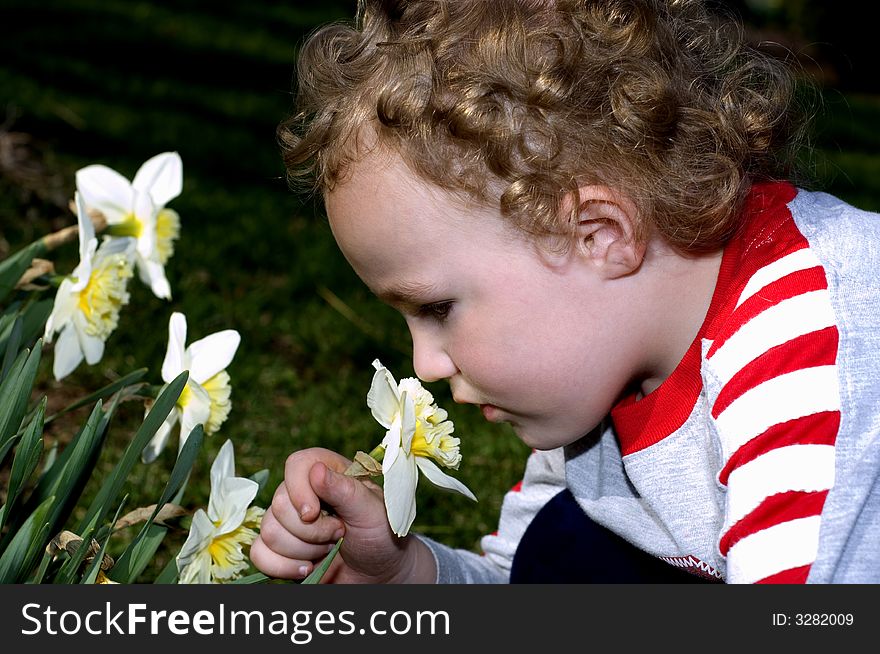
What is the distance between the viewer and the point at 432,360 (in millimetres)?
1450

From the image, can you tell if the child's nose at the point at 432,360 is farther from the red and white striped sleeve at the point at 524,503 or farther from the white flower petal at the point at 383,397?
the red and white striped sleeve at the point at 524,503

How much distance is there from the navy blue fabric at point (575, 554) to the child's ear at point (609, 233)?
553mm

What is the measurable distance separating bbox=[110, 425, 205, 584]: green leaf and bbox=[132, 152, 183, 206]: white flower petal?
22.3 inches

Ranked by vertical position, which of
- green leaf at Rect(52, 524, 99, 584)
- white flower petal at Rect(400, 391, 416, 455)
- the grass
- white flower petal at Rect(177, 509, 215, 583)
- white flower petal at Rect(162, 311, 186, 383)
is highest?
A: the grass

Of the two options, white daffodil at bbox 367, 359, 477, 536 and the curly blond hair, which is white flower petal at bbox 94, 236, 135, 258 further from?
white daffodil at bbox 367, 359, 477, 536

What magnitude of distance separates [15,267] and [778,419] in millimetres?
1116

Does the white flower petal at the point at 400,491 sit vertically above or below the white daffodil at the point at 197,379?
below

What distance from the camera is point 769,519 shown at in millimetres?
1153

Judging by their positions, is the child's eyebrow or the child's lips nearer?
the child's eyebrow

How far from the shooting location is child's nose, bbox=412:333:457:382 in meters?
1.44

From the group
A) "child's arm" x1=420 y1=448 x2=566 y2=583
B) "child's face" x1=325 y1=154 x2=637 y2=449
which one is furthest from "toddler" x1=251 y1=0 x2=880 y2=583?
"child's arm" x1=420 y1=448 x2=566 y2=583

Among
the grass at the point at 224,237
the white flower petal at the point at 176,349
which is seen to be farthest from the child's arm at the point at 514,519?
the white flower petal at the point at 176,349

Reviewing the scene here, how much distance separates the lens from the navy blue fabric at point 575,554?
5.73ft

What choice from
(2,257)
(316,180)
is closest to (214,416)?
(316,180)
